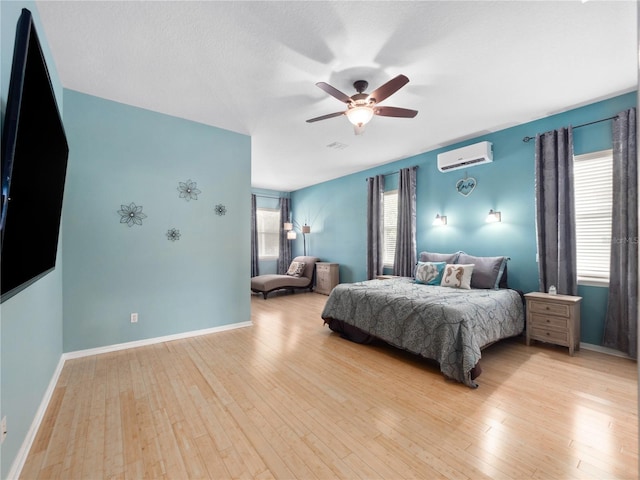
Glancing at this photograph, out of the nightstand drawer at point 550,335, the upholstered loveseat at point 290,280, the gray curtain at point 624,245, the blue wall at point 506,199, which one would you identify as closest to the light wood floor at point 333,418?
the nightstand drawer at point 550,335

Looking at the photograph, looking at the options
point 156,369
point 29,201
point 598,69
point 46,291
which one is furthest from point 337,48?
point 156,369

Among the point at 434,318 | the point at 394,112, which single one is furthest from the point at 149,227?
the point at 434,318

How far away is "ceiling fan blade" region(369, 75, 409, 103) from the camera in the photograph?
231 cm

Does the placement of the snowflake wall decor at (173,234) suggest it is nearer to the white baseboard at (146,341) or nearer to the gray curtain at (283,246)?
the white baseboard at (146,341)

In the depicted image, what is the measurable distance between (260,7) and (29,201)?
1.82 m

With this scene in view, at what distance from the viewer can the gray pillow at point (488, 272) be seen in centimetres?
368

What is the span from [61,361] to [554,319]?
5213mm

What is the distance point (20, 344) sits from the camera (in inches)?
64.7

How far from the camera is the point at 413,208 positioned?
16.7 ft

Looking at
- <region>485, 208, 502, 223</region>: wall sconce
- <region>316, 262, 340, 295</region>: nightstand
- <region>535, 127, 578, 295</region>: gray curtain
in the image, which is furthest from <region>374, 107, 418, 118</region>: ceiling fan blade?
<region>316, 262, 340, 295</region>: nightstand

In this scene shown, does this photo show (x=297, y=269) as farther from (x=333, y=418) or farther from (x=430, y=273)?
(x=333, y=418)

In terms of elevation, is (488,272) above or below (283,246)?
below

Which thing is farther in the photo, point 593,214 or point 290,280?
point 290,280

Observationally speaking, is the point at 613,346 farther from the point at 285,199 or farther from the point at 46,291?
the point at 285,199
